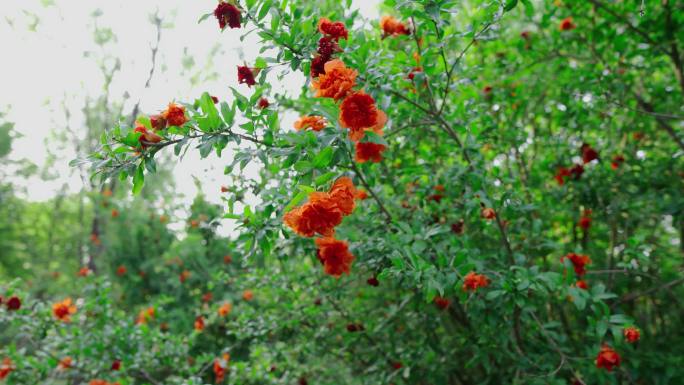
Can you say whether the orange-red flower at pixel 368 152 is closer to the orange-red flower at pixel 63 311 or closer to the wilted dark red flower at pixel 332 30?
the wilted dark red flower at pixel 332 30

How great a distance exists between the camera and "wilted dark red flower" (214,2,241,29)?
1.42 m

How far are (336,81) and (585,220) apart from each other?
226cm

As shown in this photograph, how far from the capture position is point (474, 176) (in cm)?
194

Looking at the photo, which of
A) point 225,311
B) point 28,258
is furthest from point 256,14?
point 28,258

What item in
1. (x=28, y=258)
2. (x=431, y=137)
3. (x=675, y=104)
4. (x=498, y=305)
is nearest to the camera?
(x=498, y=305)

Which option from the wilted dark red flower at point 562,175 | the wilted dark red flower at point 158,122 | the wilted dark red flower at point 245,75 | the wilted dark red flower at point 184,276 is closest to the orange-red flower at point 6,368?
the wilted dark red flower at point 184,276

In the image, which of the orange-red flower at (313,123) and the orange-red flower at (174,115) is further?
the orange-red flower at (313,123)

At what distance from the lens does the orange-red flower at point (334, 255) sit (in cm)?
174

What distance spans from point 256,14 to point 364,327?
6.64 feet

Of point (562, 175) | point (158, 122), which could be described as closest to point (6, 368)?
point (158, 122)

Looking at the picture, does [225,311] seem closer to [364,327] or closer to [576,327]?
[364,327]

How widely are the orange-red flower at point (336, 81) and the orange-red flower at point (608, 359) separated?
1.62 meters

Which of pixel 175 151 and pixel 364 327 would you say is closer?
pixel 175 151

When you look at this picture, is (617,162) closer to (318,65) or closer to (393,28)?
(393,28)
